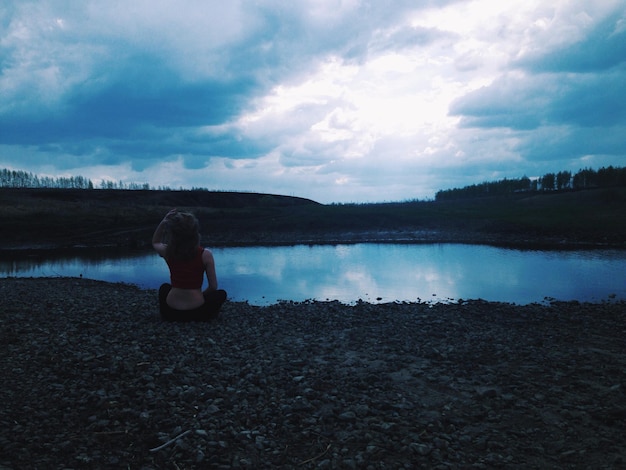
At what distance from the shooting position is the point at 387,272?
79.8 feet

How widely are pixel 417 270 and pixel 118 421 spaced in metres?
21.3

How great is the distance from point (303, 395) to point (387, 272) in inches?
729

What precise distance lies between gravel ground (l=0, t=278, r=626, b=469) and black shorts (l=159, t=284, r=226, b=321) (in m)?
0.26

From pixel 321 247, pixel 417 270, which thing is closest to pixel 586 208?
pixel 321 247

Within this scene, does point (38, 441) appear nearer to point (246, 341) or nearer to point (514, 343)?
point (246, 341)

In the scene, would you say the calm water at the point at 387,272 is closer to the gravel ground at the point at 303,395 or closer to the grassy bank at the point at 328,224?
the gravel ground at the point at 303,395

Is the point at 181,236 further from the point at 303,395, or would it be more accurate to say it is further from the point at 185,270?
the point at 303,395

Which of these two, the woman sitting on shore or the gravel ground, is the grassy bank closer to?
the gravel ground

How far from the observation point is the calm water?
18172 millimetres

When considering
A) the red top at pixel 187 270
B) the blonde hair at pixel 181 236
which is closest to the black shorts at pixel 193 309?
the red top at pixel 187 270

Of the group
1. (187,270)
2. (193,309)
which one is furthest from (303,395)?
(193,309)

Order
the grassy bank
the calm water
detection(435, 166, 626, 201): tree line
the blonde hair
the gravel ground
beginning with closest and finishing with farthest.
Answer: the gravel ground → the blonde hair → the calm water → the grassy bank → detection(435, 166, 626, 201): tree line

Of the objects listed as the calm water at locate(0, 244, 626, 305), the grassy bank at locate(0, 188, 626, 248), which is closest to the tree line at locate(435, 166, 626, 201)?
the grassy bank at locate(0, 188, 626, 248)

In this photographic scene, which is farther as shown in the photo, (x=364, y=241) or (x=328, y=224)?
(x=328, y=224)
